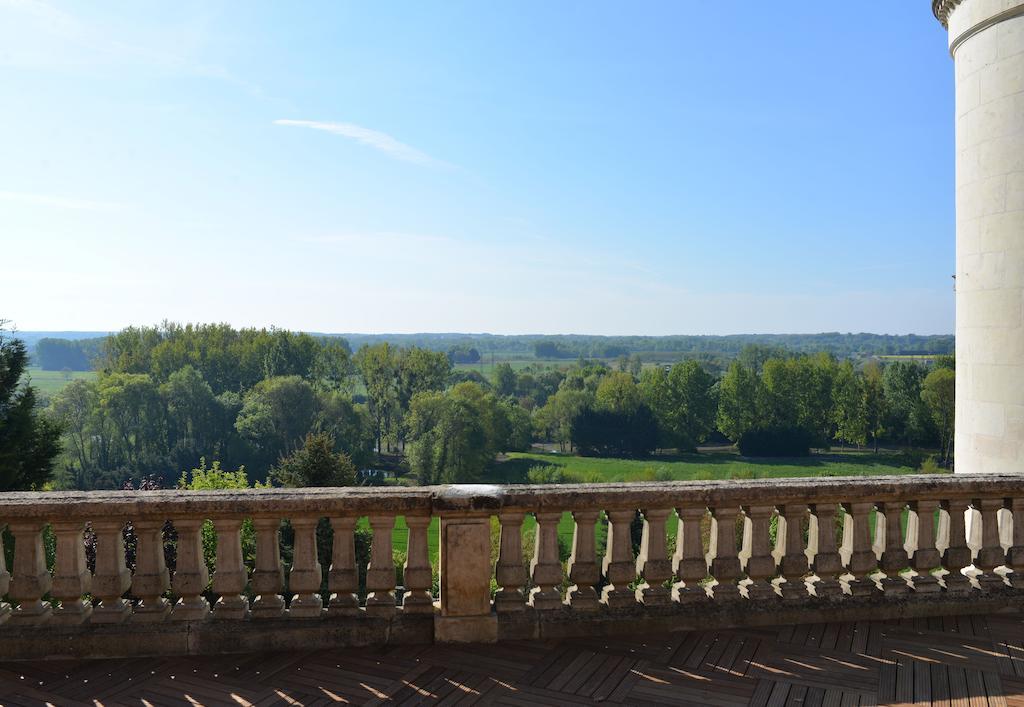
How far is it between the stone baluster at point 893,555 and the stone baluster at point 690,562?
1183 mm

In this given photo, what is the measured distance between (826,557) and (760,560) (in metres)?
0.42

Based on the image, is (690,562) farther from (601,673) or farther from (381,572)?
(381,572)

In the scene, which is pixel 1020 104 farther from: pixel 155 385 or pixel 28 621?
pixel 155 385

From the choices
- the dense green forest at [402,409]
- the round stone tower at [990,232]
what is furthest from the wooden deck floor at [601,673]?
the dense green forest at [402,409]

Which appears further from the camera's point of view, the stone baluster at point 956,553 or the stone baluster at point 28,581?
the stone baluster at point 956,553

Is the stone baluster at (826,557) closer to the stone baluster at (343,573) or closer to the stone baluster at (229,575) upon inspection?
the stone baluster at (343,573)

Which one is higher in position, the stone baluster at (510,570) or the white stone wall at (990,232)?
the white stone wall at (990,232)

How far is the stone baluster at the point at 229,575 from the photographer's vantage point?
4148 mm

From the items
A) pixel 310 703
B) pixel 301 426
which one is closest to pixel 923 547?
pixel 310 703

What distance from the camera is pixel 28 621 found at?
4023mm

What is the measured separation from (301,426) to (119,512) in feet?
232

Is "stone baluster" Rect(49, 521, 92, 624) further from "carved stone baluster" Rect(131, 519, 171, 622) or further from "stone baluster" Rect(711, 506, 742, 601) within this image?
"stone baluster" Rect(711, 506, 742, 601)

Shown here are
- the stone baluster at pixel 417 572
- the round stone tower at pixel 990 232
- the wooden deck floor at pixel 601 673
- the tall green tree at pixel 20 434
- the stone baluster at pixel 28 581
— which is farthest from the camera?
the tall green tree at pixel 20 434

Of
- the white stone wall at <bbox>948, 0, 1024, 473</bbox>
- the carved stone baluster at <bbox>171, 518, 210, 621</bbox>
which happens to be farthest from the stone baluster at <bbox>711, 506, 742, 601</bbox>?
the white stone wall at <bbox>948, 0, 1024, 473</bbox>
